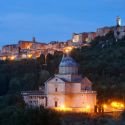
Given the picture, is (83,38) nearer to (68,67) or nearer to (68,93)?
(68,67)

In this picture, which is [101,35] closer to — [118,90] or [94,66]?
[94,66]

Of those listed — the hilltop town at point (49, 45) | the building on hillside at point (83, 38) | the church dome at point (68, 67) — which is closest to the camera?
the church dome at point (68, 67)

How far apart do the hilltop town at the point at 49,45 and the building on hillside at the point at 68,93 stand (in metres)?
33.2

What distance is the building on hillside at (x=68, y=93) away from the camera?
174ft

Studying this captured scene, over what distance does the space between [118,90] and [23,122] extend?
1004 inches

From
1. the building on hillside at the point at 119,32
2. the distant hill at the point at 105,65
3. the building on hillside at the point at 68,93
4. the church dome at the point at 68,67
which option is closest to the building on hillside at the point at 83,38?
the distant hill at the point at 105,65

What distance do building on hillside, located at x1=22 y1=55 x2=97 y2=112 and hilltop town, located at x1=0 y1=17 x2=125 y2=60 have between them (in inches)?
1306

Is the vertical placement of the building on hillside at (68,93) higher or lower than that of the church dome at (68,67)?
lower

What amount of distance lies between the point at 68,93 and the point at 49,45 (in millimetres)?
47916

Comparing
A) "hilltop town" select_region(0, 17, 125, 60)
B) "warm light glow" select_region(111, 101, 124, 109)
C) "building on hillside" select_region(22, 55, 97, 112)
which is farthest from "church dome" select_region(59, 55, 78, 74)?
"hilltop town" select_region(0, 17, 125, 60)

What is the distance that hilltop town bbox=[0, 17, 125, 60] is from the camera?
3593 inches

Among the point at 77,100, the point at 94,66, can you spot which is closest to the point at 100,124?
the point at 77,100

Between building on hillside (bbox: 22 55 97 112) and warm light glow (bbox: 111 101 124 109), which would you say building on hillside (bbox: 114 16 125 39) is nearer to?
building on hillside (bbox: 22 55 97 112)

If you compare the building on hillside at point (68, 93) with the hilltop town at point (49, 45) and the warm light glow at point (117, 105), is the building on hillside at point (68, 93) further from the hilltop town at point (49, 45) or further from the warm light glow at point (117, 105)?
the hilltop town at point (49, 45)
